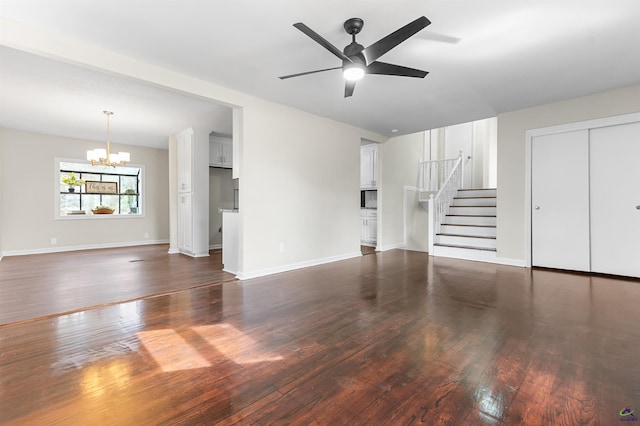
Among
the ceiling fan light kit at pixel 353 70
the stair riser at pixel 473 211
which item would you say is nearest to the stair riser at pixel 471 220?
the stair riser at pixel 473 211

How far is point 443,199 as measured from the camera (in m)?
6.50

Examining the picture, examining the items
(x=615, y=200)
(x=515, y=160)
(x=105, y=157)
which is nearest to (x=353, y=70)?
(x=515, y=160)

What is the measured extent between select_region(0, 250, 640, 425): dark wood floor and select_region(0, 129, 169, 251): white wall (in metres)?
4.99

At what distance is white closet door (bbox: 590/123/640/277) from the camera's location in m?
3.96

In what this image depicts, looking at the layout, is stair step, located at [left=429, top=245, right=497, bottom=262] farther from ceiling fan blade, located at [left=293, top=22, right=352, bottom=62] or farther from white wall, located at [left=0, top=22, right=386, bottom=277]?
ceiling fan blade, located at [left=293, top=22, right=352, bottom=62]

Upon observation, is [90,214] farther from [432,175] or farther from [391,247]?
[432,175]

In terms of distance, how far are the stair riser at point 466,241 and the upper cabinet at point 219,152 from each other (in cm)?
503

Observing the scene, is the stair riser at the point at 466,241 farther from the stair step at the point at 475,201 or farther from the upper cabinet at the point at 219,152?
the upper cabinet at the point at 219,152

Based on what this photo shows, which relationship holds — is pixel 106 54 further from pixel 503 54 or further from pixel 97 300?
pixel 503 54

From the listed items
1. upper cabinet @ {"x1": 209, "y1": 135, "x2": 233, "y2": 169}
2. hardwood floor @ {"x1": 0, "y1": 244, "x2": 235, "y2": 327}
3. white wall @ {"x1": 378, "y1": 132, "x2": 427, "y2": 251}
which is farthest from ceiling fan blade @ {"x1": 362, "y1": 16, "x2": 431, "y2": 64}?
upper cabinet @ {"x1": 209, "y1": 135, "x2": 233, "y2": 169}

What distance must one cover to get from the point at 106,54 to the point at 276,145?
85.1 inches

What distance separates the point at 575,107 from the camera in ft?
14.2

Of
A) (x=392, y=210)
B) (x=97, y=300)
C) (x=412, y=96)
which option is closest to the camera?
(x=97, y=300)

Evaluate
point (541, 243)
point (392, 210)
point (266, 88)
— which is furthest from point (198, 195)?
point (541, 243)
